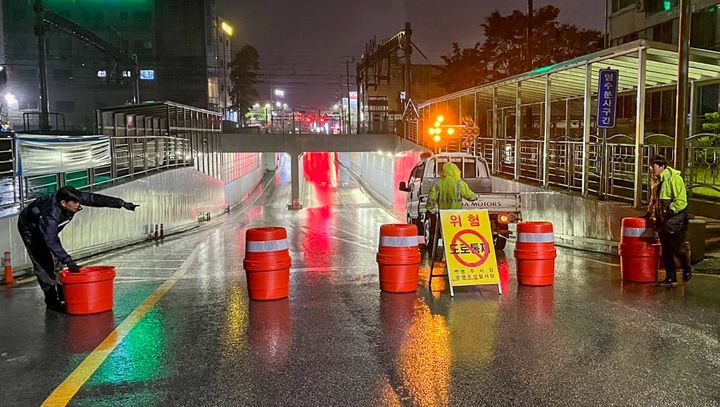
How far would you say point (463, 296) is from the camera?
8734 millimetres

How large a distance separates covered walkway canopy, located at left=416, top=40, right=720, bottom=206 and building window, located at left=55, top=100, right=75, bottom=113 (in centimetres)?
4201

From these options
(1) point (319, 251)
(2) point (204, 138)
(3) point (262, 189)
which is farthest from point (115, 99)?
(1) point (319, 251)

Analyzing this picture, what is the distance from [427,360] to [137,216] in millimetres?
12637

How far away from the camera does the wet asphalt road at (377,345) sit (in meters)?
5.16

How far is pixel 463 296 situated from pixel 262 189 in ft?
145

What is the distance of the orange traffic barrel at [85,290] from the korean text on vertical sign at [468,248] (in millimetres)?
4497

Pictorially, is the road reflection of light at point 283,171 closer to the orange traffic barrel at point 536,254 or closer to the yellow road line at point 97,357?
the orange traffic barrel at point 536,254

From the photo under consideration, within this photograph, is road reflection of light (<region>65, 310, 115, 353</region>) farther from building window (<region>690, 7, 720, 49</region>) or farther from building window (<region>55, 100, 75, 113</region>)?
building window (<region>55, 100, 75, 113</region>)

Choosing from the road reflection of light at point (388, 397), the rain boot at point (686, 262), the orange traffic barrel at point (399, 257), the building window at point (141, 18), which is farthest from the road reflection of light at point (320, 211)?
the building window at point (141, 18)

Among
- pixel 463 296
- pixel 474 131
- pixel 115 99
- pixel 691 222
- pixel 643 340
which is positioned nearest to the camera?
pixel 643 340

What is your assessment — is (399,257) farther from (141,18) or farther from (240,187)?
(141,18)

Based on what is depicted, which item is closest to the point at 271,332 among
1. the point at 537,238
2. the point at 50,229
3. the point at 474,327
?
the point at 474,327

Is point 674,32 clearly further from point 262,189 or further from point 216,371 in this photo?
point 262,189

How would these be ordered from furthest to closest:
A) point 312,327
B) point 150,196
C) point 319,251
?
point 150,196 < point 319,251 < point 312,327
